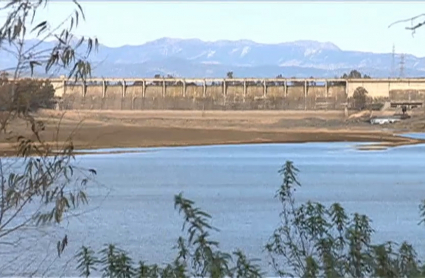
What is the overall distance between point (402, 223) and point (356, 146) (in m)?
27.2

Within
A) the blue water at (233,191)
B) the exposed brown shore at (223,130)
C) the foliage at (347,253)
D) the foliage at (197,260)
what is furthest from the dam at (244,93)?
the foliage at (197,260)

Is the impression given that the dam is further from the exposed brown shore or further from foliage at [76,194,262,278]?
foliage at [76,194,262,278]

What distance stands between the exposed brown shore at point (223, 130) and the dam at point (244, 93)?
151 inches

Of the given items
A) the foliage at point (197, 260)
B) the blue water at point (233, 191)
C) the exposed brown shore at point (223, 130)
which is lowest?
the exposed brown shore at point (223, 130)

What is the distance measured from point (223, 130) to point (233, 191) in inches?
1259

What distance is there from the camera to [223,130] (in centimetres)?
5350

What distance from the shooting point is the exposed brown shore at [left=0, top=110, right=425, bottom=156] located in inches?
1603

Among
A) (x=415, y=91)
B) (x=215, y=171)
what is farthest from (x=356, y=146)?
(x=415, y=91)

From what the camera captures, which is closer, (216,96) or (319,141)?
(319,141)

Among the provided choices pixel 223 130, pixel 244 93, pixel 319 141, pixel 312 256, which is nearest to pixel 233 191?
pixel 312 256

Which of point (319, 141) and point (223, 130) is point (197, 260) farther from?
point (223, 130)

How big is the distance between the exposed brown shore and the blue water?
2185 millimetres

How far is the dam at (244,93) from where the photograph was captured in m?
80.1

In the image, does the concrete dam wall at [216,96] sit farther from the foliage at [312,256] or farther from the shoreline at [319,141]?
the foliage at [312,256]
